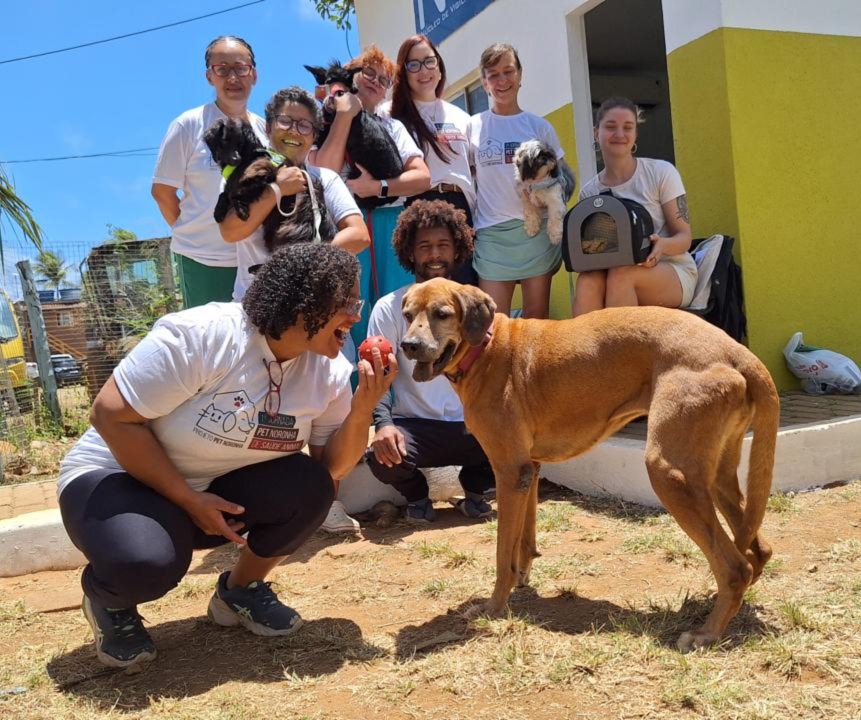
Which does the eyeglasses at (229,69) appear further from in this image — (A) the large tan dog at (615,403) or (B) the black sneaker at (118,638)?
(B) the black sneaker at (118,638)

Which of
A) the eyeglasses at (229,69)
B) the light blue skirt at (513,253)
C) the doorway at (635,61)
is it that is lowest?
the light blue skirt at (513,253)

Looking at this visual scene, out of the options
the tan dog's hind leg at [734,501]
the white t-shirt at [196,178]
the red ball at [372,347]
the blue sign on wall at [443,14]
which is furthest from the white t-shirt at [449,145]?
the blue sign on wall at [443,14]

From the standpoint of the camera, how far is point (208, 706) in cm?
280

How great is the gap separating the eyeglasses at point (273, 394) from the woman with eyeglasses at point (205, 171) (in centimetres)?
182

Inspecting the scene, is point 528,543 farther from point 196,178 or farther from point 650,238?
point 196,178

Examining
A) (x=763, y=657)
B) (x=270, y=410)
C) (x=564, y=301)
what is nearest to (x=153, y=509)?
(x=270, y=410)

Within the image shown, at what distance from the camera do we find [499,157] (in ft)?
18.4

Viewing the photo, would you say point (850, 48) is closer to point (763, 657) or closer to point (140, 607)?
point (763, 657)

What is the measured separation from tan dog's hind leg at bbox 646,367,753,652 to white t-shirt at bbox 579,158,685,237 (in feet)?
7.84

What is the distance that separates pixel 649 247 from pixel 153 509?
331cm

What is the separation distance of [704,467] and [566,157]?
5795 millimetres

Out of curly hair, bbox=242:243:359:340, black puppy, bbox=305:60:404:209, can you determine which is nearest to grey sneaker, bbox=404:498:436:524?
black puppy, bbox=305:60:404:209

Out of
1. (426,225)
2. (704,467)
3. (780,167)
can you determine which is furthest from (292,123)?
(780,167)

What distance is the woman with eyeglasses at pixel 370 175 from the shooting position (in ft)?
17.0
